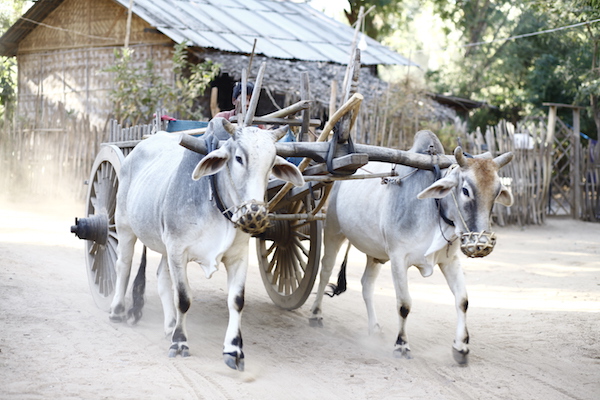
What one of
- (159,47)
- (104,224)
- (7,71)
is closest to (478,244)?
(104,224)

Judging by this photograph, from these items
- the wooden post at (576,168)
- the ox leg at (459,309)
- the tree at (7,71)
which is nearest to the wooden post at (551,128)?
the wooden post at (576,168)

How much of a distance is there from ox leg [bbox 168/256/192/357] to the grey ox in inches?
61.4

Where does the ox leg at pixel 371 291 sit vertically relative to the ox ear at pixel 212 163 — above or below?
below

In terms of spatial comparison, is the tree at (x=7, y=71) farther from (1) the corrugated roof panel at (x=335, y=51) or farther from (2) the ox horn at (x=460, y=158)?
(2) the ox horn at (x=460, y=158)

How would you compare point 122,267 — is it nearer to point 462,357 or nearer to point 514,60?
point 462,357

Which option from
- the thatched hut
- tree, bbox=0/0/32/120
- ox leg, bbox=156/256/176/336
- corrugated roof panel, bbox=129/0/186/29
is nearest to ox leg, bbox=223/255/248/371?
ox leg, bbox=156/256/176/336

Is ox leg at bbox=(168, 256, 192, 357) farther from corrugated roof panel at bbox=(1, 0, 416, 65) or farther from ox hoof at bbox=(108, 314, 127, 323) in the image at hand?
corrugated roof panel at bbox=(1, 0, 416, 65)

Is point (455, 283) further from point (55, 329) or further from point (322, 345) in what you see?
point (55, 329)

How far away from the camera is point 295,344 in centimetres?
525

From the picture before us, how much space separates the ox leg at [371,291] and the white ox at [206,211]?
157 centimetres

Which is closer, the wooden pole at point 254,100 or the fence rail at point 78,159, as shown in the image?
the wooden pole at point 254,100

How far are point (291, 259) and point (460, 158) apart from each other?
2.25 meters

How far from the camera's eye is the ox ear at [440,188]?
4.61 m

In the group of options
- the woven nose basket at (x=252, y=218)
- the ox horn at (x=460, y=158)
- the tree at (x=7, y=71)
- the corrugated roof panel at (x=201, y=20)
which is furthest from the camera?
the tree at (x=7, y=71)
